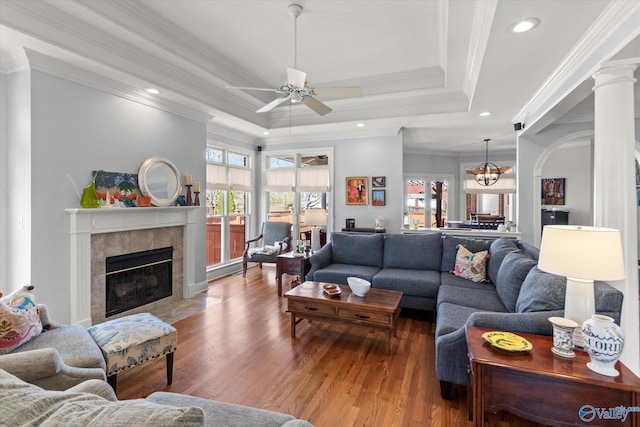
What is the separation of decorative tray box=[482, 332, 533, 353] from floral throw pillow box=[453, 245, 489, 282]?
76.9 inches

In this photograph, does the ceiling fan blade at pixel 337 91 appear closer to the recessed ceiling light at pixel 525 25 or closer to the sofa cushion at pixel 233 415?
the recessed ceiling light at pixel 525 25

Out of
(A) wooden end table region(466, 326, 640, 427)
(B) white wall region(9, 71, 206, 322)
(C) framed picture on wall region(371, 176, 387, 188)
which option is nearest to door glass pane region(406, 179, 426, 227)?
(C) framed picture on wall region(371, 176, 387, 188)

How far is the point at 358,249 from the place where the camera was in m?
4.70

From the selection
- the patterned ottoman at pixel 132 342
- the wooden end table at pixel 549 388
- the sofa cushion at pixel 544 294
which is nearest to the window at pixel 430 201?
the sofa cushion at pixel 544 294

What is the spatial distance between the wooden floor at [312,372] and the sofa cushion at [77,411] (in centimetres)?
159

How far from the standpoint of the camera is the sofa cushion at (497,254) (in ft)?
11.6

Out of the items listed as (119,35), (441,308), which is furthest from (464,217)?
(119,35)

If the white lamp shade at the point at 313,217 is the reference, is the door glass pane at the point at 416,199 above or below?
above

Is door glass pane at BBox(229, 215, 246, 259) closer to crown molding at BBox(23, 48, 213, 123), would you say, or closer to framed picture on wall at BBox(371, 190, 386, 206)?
crown molding at BBox(23, 48, 213, 123)

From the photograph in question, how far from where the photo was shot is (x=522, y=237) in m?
5.39

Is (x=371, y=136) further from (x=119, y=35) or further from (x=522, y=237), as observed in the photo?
(x=119, y=35)

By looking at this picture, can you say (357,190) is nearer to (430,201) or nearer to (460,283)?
(460,283)

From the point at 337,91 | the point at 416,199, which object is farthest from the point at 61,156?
the point at 416,199

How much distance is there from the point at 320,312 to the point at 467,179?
23.7ft
